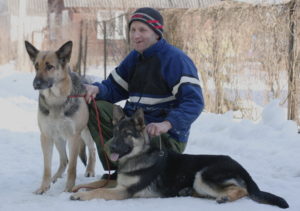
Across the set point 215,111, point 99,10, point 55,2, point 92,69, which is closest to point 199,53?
point 215,111

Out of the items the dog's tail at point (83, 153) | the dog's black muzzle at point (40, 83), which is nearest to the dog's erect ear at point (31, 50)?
the dog's black muzzle at point (40, 83)

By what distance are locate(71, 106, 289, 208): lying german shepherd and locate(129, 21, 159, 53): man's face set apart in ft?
2.60

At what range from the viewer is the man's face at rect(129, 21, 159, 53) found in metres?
4.04

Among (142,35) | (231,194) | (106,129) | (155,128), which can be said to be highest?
(142,35)

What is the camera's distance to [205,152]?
5953 mm

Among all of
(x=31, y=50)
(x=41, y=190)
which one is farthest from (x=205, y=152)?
(x=31, y=50)

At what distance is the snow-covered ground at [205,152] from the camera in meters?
3.30

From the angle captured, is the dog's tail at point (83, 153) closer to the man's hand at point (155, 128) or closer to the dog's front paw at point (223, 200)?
the man's hand at point (155, 128)

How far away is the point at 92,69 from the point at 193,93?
12.1 metres

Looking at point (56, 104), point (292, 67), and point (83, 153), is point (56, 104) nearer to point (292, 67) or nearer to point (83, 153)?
point (83, 153)

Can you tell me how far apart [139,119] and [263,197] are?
3.82 ft

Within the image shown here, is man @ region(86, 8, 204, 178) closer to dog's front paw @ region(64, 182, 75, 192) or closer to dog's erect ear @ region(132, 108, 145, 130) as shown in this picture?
dog's erect ear @ region(132, 108, 145, 130)

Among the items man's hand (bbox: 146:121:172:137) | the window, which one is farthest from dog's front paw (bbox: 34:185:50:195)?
the window

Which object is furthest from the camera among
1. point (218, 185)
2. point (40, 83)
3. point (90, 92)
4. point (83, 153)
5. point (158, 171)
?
point (83, 153)
